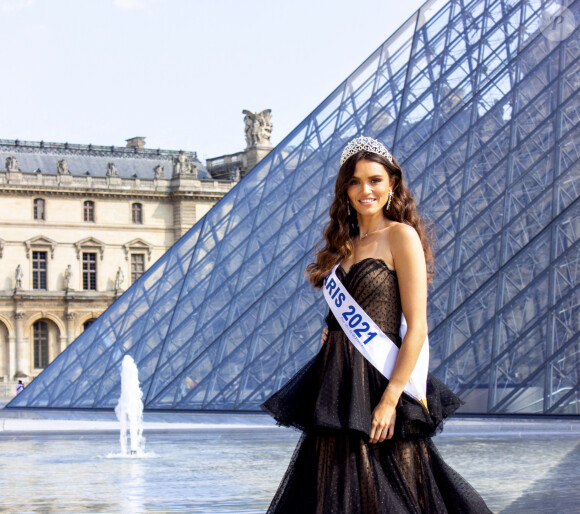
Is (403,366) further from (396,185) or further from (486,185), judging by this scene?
(486,185)

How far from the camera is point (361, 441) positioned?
340cm

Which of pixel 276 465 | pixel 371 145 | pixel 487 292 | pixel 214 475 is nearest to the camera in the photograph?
pixel 371 145

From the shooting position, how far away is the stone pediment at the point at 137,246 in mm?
56438

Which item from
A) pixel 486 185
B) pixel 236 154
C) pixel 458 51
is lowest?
pixel 486 185

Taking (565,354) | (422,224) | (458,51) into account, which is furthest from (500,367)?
(422,224)

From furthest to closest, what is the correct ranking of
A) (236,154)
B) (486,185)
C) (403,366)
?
(236,154)
(486,185)
(403,366)

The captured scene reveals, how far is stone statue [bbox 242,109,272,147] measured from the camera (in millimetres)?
44156

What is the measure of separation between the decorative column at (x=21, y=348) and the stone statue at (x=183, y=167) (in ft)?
31.2

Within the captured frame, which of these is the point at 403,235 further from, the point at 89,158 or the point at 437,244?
the point at 89,158

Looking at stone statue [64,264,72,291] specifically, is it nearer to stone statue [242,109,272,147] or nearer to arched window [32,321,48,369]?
arched window [32,321,48,369]

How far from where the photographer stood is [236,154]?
6175cm

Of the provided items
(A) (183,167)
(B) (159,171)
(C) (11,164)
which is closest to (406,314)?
(C) (11,164)

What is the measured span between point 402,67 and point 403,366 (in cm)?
1578

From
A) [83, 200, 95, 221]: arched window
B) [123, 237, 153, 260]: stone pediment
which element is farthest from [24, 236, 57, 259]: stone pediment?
[123, 237, 153, 260]: stone pediment
